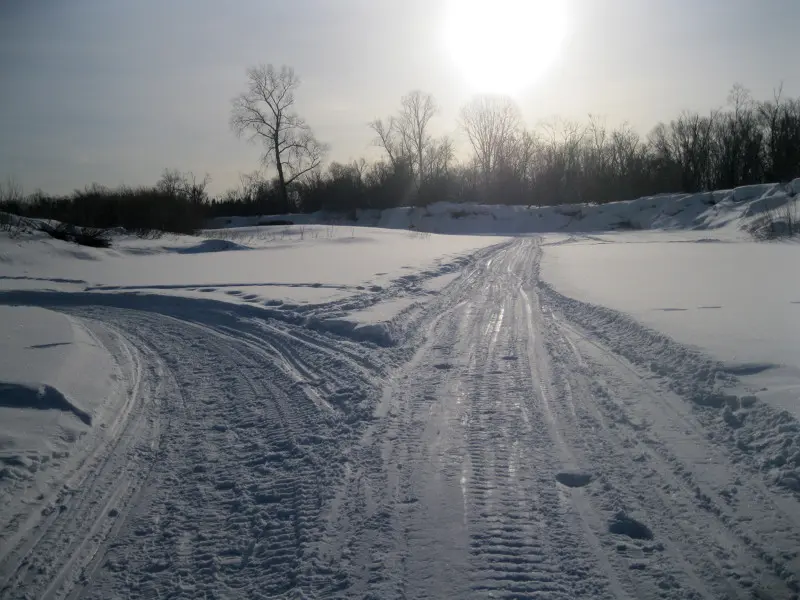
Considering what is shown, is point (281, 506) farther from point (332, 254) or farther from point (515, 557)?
point (332, 254)

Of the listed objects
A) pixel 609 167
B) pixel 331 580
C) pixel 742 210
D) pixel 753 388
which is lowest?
pixel 331 580

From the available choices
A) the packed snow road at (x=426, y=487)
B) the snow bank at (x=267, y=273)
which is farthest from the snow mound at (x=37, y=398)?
the snow bank at (x=267, y=273)

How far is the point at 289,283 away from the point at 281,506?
8958 millimetres

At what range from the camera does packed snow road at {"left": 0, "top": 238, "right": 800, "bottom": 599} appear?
9.30ft

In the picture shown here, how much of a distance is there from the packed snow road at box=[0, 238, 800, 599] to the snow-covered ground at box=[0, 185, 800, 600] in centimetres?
2

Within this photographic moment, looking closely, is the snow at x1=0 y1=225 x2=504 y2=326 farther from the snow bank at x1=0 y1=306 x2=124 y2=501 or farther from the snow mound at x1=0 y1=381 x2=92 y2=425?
the snow mound at x1=0 y1=381 x2=92 y2=425

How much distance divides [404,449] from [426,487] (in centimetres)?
59

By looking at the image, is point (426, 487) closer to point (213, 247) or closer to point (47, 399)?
point (47, 399)

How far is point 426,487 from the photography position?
12.1ft

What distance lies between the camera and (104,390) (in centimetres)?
569

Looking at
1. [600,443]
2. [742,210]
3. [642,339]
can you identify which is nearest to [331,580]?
[600,443]

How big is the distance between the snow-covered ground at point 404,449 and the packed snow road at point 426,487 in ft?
0.06

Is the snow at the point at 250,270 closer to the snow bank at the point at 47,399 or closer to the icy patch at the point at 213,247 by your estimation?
the icy patch at the point at 213,247

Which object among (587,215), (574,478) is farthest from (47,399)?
(587,215)
